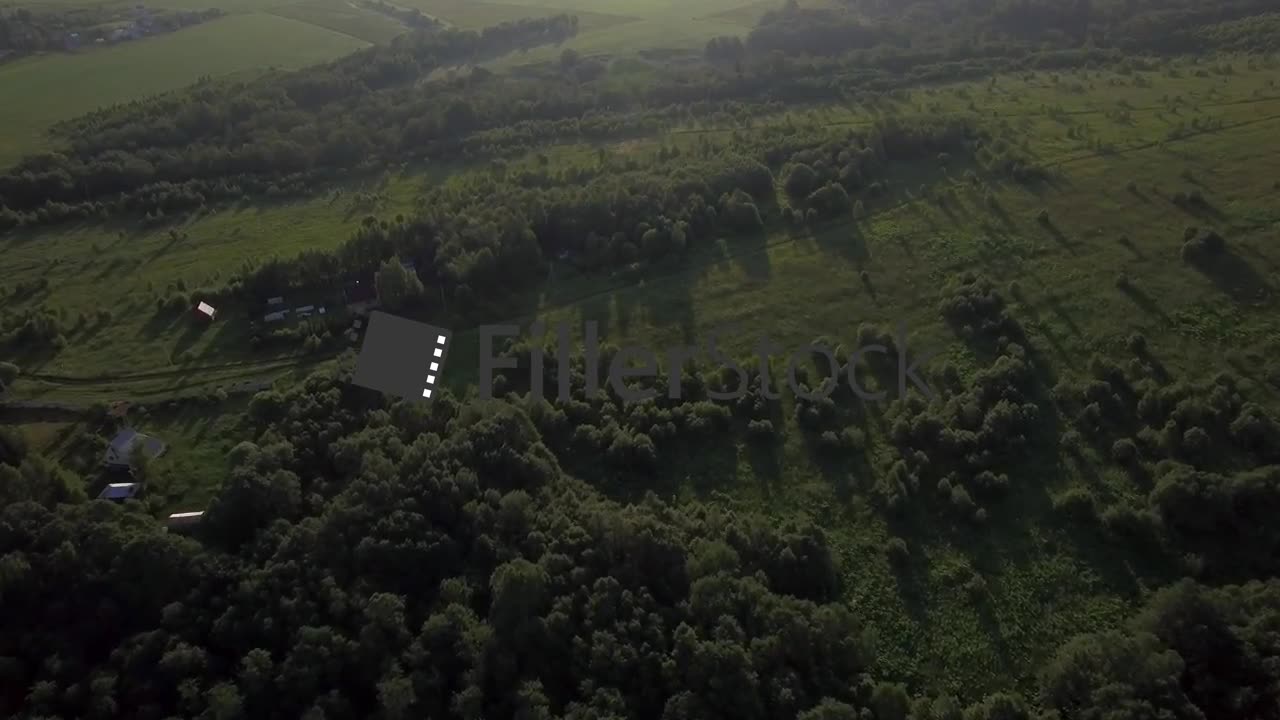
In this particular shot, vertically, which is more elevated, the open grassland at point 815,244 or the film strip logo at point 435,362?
the open grassland at point 815,244

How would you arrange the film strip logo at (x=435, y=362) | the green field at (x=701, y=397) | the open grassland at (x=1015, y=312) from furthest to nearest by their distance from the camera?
the film strip logo at (x=435, y=362), the open grassland at (x=1015, y=312), the green field at (x=701, y=397)

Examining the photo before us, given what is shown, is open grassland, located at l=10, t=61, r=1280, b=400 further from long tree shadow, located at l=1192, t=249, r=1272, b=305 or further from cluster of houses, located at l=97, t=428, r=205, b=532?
cluster of houses, located at l=97, t=428, r=205, b=532

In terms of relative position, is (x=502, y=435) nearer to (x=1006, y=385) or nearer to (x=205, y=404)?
(x=205, y=404)

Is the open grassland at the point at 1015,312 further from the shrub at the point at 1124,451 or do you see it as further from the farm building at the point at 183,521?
the farm building at the point at 183,521

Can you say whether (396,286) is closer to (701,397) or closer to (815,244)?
(701,397)

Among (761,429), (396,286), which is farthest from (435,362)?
(761,429)

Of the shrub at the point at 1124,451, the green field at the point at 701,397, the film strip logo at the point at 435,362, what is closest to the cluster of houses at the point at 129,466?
the green field at the point at 701,397

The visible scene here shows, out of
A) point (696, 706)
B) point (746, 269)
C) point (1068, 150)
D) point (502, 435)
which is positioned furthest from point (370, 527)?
point (1068, 150)
